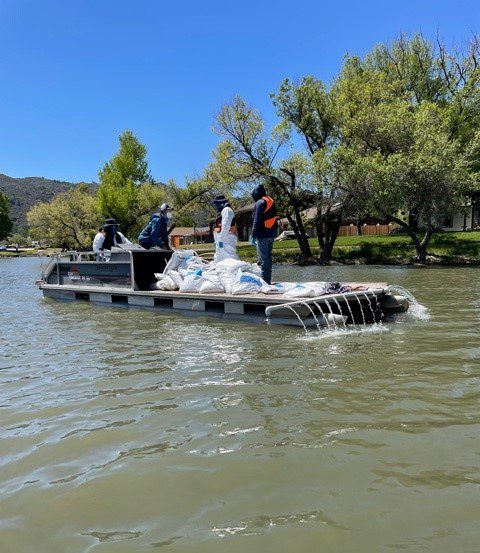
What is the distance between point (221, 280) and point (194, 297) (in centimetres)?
66

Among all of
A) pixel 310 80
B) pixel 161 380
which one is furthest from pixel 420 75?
pixel 161 380

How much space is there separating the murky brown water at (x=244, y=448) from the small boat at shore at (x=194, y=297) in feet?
4.20

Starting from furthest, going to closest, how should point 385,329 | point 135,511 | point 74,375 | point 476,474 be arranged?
point 385,329, point 74,375, point 476,474, point 135,511

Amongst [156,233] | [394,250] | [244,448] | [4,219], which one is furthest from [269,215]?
[4,219]

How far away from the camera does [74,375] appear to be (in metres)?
6.06

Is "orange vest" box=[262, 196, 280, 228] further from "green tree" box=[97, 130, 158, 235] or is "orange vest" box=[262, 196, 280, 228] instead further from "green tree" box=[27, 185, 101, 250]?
"green tree" box=[27, 185, 101, 250]

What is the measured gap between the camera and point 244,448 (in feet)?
12.4

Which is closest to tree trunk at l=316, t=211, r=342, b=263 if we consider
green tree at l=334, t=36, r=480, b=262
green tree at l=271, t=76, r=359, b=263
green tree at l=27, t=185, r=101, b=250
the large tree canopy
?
green tree at l=271, t=76, r=359, b=263

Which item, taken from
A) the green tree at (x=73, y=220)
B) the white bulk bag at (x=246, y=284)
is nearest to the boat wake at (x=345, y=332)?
the white bulk bag at (x=246, y=284)

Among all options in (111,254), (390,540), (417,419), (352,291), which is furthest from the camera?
(111,254)

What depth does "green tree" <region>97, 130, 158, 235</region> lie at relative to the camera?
50.4m

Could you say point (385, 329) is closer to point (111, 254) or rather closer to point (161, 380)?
point (161, 380)

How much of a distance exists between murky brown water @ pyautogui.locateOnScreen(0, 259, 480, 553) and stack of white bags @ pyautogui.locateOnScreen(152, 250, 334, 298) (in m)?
2.17

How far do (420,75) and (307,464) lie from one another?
38441 mm
